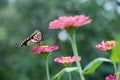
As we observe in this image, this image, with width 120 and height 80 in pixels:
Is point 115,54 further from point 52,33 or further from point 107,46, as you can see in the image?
point 52,33

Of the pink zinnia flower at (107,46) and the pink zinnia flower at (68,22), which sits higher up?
the pink zinnia flower at (68,22)

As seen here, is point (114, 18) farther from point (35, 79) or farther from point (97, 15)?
point (35, 79)

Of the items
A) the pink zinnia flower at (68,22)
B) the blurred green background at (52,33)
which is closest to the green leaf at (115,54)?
the pink zinnia flower at (68,22)

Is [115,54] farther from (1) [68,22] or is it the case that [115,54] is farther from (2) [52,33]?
(2) [52,33]

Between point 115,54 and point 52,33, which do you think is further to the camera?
point 52,33

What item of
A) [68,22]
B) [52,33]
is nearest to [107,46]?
[68,22]

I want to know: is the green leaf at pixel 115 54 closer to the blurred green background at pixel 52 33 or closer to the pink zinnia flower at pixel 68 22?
the pink zinnia flower at pixel 68 22

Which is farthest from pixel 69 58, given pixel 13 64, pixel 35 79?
pixel 13 64

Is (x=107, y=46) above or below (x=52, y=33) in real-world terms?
below
